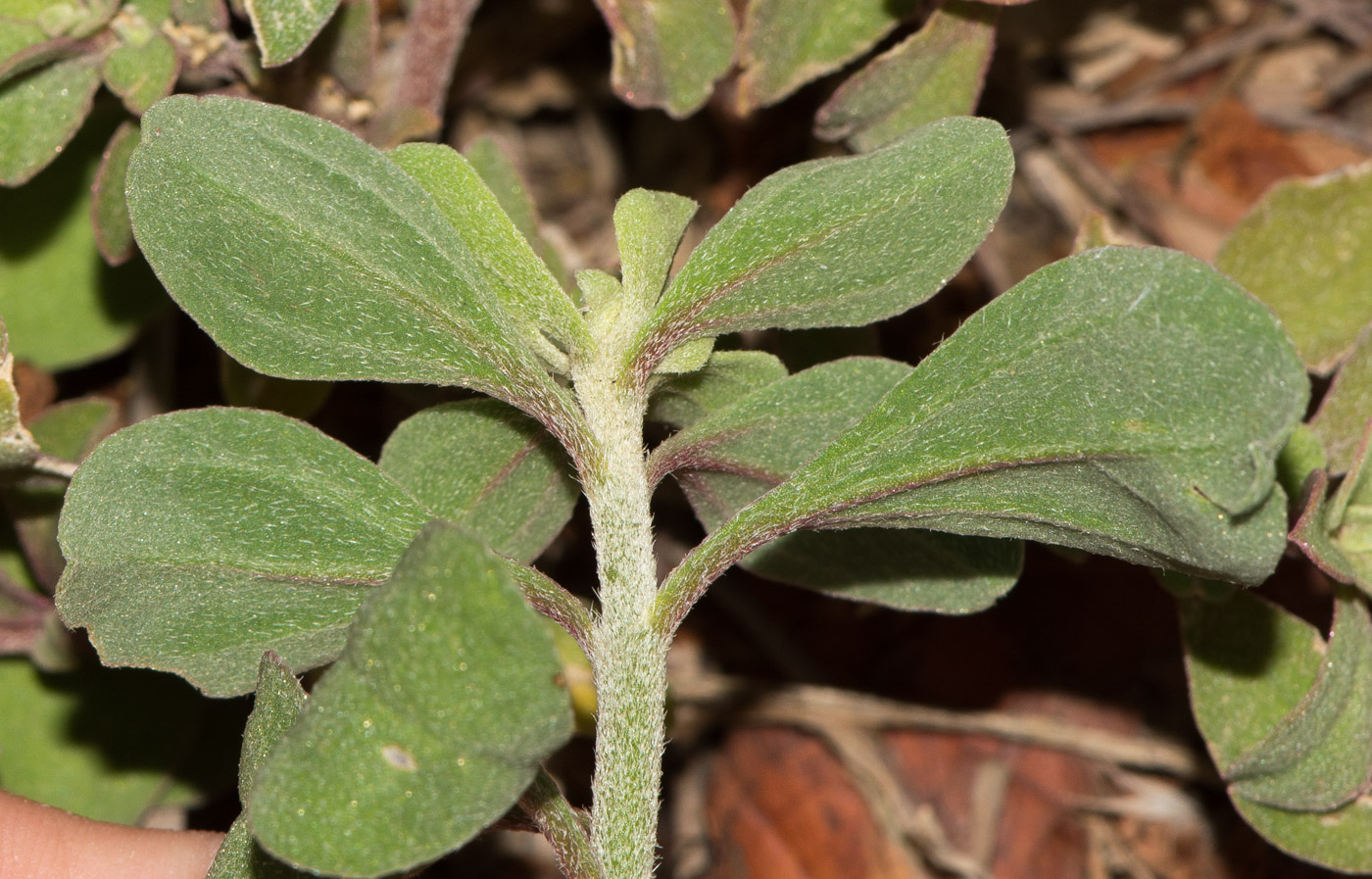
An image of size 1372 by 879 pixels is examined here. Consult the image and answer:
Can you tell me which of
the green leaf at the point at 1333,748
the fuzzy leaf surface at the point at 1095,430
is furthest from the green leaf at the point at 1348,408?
the fuzzy leaf surface at the point at 1095,430

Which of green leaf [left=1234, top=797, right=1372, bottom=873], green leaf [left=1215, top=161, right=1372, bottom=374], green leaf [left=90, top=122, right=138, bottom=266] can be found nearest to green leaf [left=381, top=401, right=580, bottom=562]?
green leaf [left=90, top=122, right=138, bottom=266]

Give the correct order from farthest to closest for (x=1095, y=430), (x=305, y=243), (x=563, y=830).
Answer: (x=563, y=830) → (x=305, y=243) → (x=1095, y=430)

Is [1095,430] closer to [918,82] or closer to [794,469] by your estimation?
[794,469]

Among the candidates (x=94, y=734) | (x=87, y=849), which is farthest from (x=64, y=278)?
(x=87, y=849)

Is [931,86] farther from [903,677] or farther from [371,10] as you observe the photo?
[903,677]

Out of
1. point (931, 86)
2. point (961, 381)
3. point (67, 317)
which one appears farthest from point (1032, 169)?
A: point (67, 317)

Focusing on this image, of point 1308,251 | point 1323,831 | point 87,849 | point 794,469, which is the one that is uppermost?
point 794,469
